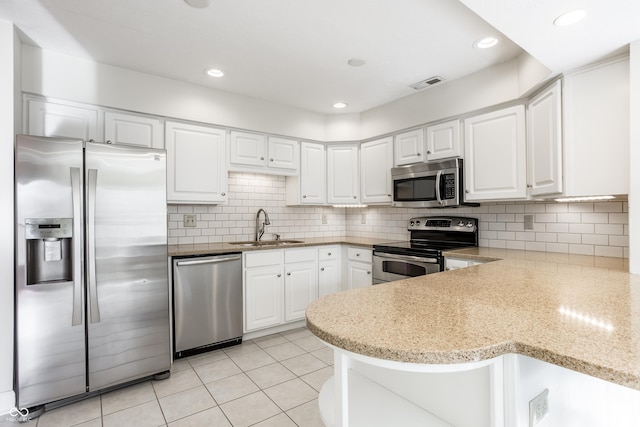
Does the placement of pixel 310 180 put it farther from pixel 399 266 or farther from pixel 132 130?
pixel 132 130

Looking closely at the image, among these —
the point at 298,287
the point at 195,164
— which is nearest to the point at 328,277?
the point at 298,287

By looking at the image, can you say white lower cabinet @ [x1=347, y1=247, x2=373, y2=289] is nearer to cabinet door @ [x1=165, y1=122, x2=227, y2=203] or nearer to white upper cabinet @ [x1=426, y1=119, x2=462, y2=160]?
white upper cabinet @ [x1=426, y1=119, x2=462, y2=160]

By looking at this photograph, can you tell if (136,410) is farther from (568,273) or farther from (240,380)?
(568,273)

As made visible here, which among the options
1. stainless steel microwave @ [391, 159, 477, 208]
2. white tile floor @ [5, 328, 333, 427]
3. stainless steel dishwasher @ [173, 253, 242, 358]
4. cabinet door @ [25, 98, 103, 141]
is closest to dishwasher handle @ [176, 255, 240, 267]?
stainless steel dishwasher @ [173, 253, 242, 358]

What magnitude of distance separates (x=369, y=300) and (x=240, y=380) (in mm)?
1656

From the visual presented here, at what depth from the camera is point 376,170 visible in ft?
12.1

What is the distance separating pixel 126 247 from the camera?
220cm

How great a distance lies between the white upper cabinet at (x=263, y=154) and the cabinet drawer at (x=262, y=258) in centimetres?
89

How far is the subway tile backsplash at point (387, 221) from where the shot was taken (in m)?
2.34

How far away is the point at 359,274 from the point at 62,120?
2.99 metres

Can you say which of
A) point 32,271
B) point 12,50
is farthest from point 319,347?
point 12,50

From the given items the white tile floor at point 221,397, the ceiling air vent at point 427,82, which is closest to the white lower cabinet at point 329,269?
the white tile floor at point 221,397

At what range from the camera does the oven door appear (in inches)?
110

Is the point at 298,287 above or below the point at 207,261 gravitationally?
below
